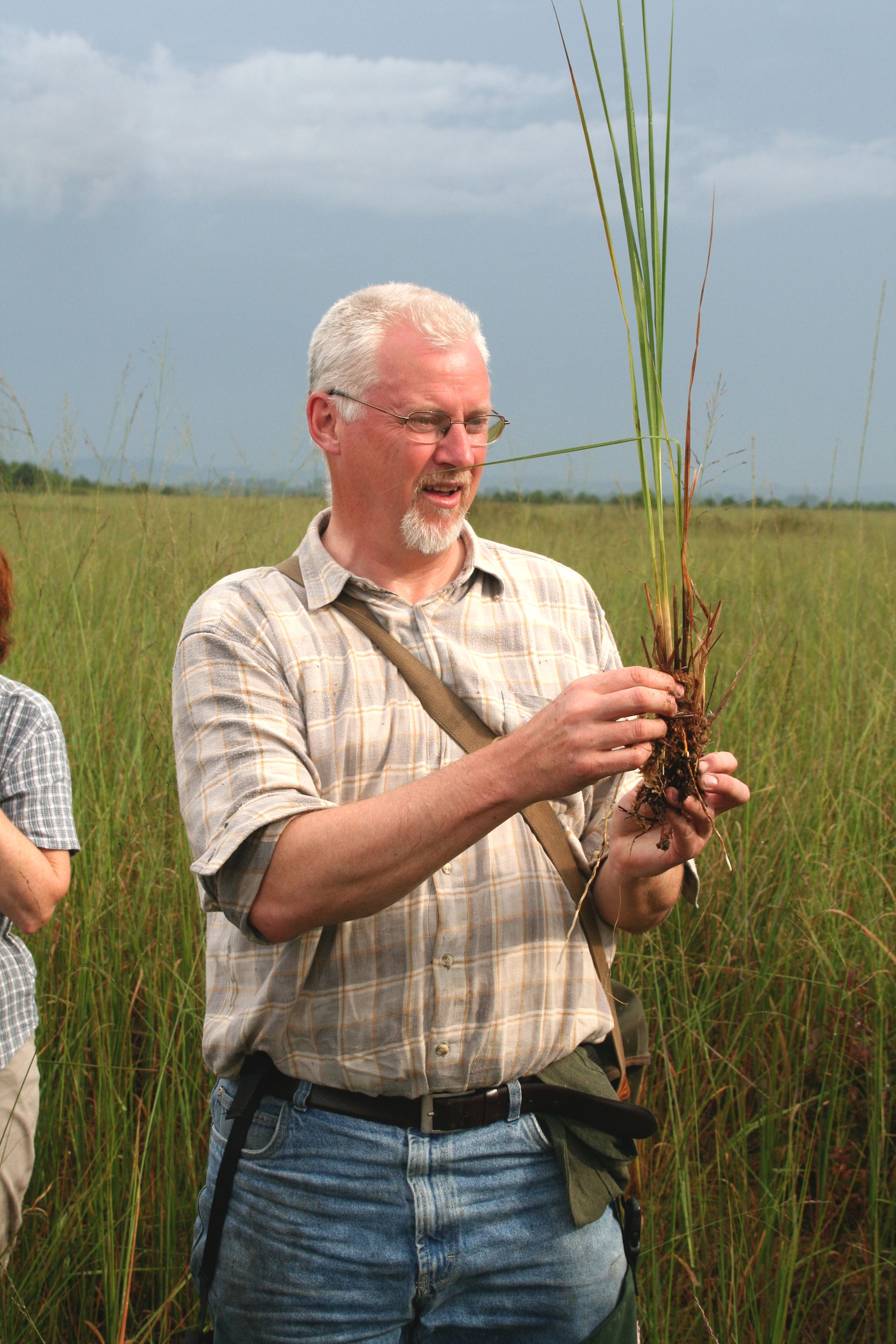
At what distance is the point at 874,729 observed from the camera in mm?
2865

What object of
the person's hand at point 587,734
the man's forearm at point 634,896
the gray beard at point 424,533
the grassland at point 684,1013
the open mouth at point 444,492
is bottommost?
the grassland at point 684,1013

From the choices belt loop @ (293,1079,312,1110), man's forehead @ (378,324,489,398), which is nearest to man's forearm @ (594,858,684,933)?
belt loop @ (293,1079,312,1110)

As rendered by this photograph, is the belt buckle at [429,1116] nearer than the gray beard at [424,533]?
Yes

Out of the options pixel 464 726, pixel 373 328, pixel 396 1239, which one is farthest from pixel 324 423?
pixel 396 1239

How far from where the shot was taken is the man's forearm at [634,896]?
139 centimetres

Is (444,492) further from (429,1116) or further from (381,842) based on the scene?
(429,1116)

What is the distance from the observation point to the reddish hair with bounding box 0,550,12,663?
1.67 meters

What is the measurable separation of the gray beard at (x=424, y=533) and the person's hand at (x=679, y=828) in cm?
47

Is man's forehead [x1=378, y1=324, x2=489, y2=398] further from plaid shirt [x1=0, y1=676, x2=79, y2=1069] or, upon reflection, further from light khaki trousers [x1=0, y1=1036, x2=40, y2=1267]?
light khaki trousers [x1=0, y1=1036, x2=40, y2=1267]

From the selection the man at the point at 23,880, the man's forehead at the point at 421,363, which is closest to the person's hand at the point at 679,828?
the man's forehead at the point at 421,363

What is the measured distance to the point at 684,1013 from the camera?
90.4 inches

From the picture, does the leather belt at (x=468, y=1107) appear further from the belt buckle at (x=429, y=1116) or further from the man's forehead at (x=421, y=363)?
the man's forehead at (x=421, y=363)

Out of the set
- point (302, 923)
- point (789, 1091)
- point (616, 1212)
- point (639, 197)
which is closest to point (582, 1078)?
point (616, 1212)

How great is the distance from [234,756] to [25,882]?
0.50 m
